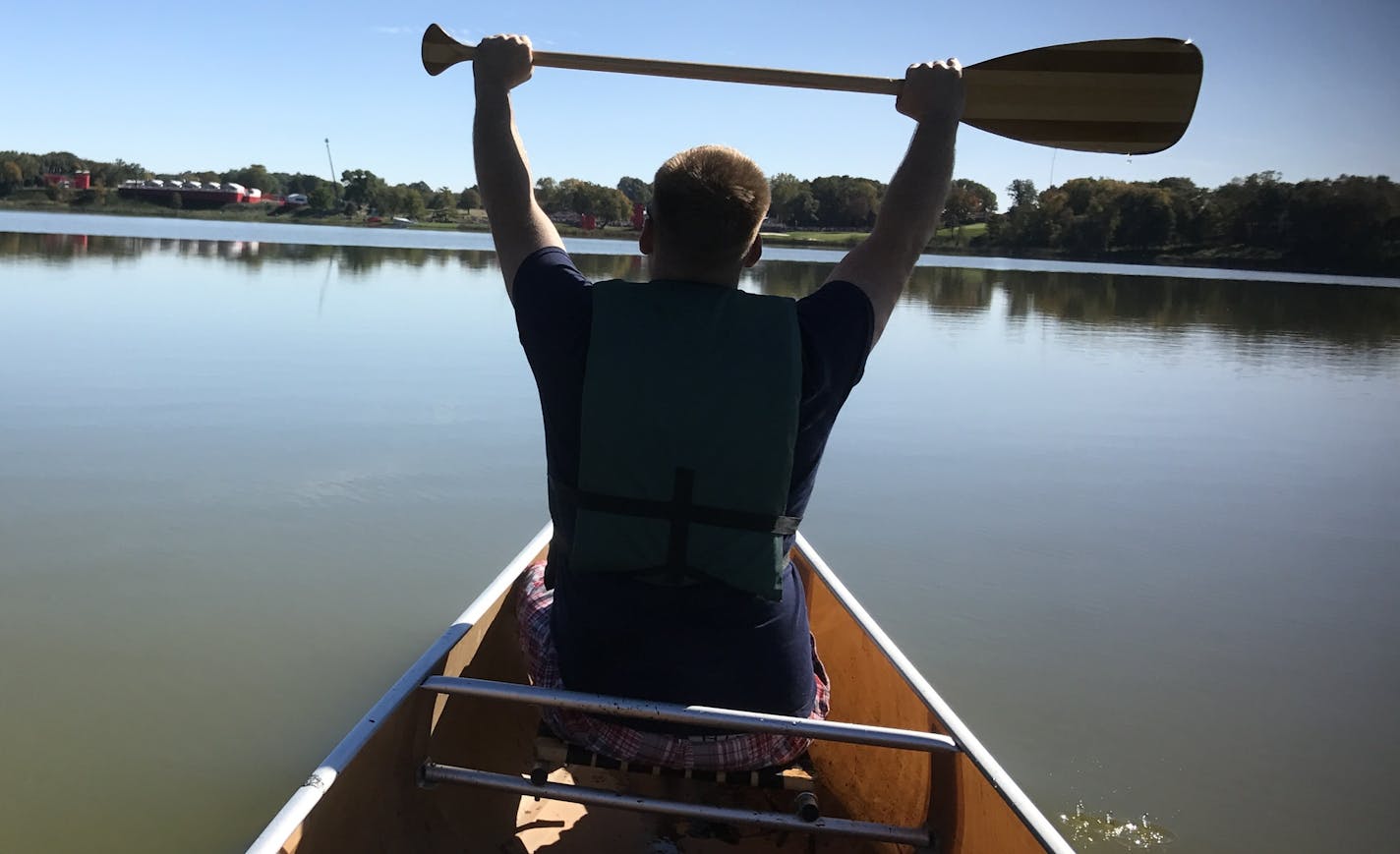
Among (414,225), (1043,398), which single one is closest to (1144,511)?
(1043,398)

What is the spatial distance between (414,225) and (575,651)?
4000 inches

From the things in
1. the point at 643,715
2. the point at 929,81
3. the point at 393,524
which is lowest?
the point at 393,524

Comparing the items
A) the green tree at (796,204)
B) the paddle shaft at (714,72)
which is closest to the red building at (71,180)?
the green tree at (796,204)

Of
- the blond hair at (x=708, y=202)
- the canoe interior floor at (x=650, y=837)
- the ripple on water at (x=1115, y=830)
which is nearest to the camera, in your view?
the blond hair at (x=708, y=202)

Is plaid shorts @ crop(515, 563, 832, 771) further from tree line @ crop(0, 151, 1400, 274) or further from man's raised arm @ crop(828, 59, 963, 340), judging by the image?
tree line @ crop(0, 151, 1400, 274)

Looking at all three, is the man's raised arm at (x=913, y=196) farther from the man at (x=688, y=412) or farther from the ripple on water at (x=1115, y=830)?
the ripple on water at (x=1115, y=830)

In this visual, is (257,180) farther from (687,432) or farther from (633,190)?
(687,432)

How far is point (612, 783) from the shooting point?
98.6 inches

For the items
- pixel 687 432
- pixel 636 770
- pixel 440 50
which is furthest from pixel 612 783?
pixel 440 50

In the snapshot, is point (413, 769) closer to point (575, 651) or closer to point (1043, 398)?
point (575, 651)

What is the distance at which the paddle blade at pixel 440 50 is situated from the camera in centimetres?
281

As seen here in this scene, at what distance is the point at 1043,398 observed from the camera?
440 inches

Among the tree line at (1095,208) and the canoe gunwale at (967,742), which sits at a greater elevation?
the tree line at (1095,208)

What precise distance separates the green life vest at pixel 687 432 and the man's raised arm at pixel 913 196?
17 centimetres
